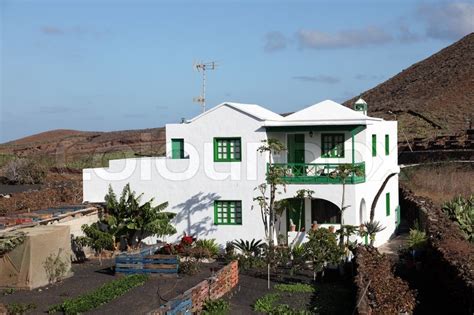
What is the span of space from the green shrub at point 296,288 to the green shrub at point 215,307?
2.78 meters

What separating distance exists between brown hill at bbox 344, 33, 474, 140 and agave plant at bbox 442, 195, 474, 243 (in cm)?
3437

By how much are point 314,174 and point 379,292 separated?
1045cm

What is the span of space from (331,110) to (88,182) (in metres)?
10.2

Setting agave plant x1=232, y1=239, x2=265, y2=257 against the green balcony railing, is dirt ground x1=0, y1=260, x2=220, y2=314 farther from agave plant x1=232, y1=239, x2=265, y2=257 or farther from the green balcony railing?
the green balcony railing

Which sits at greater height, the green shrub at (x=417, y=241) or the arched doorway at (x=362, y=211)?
the arched doorway at (x=362, y=211)

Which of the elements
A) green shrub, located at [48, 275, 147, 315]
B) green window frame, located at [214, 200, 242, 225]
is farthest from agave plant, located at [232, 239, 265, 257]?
green shrub, located at [48, 275, 147, 315]

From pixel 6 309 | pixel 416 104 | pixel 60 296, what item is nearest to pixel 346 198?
pixel 60 296

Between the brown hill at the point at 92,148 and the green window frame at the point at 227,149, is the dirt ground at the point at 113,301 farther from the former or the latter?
the brown hill at the point at 92,148

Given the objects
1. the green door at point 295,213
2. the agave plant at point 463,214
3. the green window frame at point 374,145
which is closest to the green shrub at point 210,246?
the green door at point 295,213

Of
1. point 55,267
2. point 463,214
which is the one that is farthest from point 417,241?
point 55,267

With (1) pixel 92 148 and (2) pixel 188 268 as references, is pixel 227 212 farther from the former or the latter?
(1) pixel 92 148

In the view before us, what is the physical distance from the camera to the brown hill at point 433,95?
224 ft

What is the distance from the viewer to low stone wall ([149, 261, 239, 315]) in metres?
16.0

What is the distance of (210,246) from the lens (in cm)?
2577
